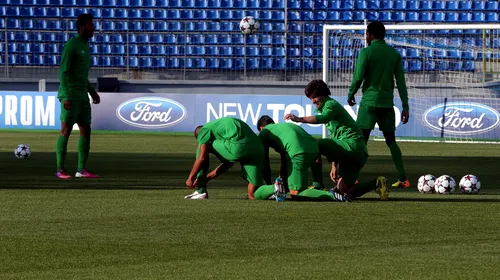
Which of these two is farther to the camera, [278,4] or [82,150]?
[278,4]

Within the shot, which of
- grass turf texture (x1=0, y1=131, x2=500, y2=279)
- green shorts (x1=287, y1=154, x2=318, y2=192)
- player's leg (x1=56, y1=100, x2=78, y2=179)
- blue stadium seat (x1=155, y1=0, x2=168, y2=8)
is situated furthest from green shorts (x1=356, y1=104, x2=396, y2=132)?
blue stadium seat (x1=155, y1=0, x2=168, y2=8)

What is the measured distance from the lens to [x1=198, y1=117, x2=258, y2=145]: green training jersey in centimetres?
1029

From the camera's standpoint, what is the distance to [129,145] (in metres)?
22.5

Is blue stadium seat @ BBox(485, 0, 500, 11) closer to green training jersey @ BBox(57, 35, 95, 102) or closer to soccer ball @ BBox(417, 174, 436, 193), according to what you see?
green training jersey @ BBox(57, 35, 95, 102)

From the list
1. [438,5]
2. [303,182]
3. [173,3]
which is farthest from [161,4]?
[303,182]

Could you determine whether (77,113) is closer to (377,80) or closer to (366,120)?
(366,120)

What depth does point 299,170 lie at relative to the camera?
10133 mm

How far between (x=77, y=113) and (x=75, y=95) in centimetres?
23

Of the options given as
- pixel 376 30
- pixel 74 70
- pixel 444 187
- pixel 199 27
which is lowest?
pixel 444 187

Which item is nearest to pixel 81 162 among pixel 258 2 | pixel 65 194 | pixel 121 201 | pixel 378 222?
pixel 65 194

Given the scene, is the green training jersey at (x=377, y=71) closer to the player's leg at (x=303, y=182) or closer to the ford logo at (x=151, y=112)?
the player's leg at (x=303, y=182)

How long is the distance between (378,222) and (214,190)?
11.5 feet

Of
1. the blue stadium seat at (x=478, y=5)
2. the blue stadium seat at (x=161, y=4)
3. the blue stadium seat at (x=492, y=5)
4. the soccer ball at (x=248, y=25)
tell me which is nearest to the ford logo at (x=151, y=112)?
the soccer ball at (x=248, y=25)

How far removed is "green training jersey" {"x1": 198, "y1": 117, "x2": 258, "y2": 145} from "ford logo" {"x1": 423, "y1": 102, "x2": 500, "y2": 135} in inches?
Answer: 634
